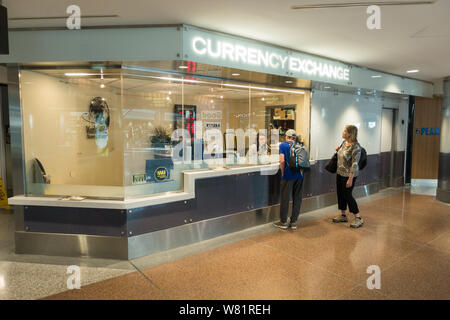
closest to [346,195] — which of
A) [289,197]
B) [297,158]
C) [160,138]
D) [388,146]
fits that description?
[289,197]

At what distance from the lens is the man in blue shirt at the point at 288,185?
4.74 m

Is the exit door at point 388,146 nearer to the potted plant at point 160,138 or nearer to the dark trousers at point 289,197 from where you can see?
the dark trousers at point 289,197

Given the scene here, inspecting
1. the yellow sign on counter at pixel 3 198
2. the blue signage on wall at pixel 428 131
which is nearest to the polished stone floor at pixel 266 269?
the yellow sign on counter at pixel 3 198

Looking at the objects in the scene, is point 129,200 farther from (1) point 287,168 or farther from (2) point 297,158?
(2) point 297,158

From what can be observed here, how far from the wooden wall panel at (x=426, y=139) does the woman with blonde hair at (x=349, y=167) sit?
201 inches

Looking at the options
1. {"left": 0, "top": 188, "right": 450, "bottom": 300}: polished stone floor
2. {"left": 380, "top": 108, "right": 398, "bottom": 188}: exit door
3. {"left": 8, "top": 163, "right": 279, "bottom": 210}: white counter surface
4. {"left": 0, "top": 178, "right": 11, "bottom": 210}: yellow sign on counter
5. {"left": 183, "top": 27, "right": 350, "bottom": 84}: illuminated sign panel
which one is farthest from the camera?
{"left": 380, "top": 108, "right": 398, "bottom": 188}: exit door

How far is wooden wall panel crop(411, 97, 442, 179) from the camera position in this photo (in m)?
8.31

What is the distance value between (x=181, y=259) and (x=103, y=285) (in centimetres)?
94

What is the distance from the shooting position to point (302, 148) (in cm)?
467

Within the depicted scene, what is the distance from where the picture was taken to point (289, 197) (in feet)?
15.8

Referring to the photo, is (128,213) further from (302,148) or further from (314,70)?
(314,70)

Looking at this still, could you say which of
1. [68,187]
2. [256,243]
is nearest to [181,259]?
[256,243]

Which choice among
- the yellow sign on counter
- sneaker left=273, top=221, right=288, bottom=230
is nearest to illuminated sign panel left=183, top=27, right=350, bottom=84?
sneaker left=273, top=221, right=288, bottom=230

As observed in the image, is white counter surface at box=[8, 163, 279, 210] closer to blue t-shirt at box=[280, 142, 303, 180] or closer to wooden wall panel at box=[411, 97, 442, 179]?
blue t-shirt at box=[280, 142, 303, 180]
